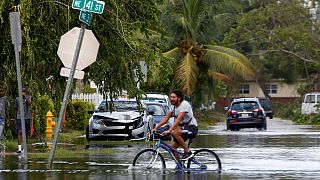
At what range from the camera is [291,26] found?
225ft

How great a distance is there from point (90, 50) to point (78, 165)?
249cm

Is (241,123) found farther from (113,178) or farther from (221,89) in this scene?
(221,89)

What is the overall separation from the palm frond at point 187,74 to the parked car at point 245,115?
422 cm

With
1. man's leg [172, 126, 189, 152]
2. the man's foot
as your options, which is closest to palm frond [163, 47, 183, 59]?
the man's foot

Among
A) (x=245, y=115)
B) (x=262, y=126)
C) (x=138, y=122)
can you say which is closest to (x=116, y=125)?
(x=138, y=122)

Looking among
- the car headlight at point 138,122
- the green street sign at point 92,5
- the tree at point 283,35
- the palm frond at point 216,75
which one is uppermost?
the tree at point 283,35

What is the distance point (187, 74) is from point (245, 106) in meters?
4.90

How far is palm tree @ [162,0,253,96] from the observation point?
161 feet

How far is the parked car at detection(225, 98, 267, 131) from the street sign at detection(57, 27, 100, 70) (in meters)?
25.7

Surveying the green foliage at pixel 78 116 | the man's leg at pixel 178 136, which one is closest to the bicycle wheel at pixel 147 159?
the man's leg at pixel 178 136

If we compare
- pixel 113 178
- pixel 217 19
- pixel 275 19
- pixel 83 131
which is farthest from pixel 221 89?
pixel 113 178

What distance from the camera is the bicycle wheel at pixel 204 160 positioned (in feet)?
59.0

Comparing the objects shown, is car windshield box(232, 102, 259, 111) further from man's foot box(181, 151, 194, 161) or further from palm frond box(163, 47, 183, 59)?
man's foot box(181, 151, 194, 161)

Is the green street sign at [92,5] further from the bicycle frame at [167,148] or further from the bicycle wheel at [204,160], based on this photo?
the bicycle wheel at [204,160]
